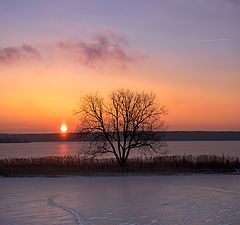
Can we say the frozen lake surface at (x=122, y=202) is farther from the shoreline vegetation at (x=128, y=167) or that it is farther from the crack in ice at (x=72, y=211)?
the shoreline vegetation at (x=128, y=167)

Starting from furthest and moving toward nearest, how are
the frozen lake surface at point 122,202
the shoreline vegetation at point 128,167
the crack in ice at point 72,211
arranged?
the shoreline vegetation at point 128,167 < the frozen lake surface at point 122,202 < the crack in ice at point 72,211

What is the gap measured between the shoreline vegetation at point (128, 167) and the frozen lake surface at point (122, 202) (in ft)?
13.2

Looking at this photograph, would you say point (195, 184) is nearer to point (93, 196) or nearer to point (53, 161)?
point (93, 196)

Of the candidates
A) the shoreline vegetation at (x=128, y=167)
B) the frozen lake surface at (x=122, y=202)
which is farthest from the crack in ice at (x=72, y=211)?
the shoreline vegetation at (x=128, y=167)

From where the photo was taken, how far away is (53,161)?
3123 centimetres

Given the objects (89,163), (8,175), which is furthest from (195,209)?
(8,175)

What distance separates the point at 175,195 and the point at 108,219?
5.89m

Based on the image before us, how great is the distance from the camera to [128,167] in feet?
98.0

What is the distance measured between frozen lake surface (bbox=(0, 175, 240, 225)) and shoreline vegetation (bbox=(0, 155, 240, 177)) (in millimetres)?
4037

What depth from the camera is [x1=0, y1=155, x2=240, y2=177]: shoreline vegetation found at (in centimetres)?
2798

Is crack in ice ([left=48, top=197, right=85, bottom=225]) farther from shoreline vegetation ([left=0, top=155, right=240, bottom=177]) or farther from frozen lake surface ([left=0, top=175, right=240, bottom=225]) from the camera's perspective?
shoreline vegetation ([left=0, top=155, right=240, bottom=177])

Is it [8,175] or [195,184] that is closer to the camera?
[195,184]

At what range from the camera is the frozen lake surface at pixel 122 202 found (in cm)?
1231

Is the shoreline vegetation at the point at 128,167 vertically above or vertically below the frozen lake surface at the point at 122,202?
above
